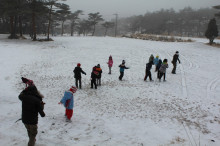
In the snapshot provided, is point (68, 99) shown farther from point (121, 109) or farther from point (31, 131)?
point (121, 109)

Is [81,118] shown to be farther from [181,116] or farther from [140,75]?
Answer: [140,75]

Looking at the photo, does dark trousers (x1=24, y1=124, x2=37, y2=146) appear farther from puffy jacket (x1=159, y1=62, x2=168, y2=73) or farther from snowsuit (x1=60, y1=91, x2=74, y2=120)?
puffy jacket (x1=159, y1=62, x2=168, y2=73)

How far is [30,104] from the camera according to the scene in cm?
482

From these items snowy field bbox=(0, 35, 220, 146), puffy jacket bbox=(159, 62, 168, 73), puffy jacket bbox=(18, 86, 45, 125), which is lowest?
snowy field bbox=(0, 35, 220, 146)

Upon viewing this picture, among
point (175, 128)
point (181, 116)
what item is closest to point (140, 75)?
point (181, 116)

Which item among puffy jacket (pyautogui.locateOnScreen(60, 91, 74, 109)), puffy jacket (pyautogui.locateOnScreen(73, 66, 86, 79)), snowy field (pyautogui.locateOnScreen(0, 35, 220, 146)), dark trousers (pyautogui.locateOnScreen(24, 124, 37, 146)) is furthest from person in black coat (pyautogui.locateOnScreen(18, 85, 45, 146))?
puffy jacket (pyautogui.locateOnScreen(73, 66, 86, 79))

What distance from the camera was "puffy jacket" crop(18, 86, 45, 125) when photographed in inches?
187

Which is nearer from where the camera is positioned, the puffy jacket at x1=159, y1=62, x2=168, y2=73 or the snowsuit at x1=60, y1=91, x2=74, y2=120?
the snowsuit at x1=60, y1=91, x2=74, y2=120

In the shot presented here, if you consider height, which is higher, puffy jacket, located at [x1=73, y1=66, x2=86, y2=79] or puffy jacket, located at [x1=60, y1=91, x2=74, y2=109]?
puffy jacket, located at [x1=73, y1=66, x2=86, y2=79]

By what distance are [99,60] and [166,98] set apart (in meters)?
11.2

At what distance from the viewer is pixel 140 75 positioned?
49.7ft

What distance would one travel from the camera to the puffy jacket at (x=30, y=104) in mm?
4742

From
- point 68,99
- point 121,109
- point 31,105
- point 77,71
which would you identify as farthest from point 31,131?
point 77,71

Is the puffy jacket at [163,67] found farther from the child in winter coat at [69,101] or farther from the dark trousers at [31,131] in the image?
the dark trousers at [31,131]
